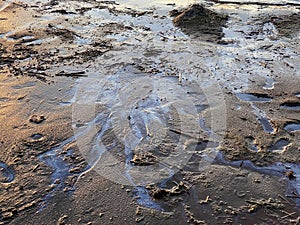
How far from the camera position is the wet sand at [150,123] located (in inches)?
137

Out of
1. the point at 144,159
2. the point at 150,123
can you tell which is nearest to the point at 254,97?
the point at 150,123

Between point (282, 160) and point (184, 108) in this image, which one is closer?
point (282, 160)

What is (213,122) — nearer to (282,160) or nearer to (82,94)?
(282,160)

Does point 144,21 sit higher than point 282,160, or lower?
higher

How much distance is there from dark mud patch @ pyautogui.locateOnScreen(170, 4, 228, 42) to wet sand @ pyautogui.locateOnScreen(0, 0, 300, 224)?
2.0 inches


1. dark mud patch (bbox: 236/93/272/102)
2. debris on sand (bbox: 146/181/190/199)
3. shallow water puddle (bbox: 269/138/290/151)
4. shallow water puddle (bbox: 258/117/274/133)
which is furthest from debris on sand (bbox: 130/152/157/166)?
dark mud patch (bbox: 236/93/272/102)

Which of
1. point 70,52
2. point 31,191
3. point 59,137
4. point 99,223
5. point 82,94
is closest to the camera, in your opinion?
point 99,223

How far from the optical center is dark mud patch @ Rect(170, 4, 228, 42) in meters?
7.58

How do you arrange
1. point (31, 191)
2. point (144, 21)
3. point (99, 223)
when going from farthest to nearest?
point (144, 21) → point (31, 191) → point (99, 223)

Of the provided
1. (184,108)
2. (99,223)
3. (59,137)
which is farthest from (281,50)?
(99,223)

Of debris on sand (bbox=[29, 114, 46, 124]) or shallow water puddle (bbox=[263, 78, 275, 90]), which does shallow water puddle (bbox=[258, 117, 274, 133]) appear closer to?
shallow water puddle (bbox=[263, 78, 275, 90])

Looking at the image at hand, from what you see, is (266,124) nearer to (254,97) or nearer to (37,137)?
(254,97)

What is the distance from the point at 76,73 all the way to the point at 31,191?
2.87 m

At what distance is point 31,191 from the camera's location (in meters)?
3.58
